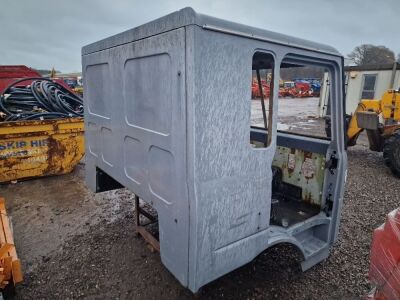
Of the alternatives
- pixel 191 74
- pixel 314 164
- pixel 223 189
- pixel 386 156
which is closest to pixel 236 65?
pixel 191 74

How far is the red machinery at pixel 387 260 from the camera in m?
1.48

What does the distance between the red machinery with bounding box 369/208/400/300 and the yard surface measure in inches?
44.0

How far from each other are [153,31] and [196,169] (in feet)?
2.92

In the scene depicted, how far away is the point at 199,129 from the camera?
147 centimetres

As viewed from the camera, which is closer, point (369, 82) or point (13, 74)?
point (13, 74)

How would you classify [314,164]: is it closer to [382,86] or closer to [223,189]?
[223,189]

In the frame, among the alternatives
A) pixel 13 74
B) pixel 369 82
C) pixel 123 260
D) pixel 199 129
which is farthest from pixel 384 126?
pixel 13 74

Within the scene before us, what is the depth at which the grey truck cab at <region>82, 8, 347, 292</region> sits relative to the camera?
4.85 feet

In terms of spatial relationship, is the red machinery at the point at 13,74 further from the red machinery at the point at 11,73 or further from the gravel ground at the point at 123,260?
the gravel ground at the point at 123,260

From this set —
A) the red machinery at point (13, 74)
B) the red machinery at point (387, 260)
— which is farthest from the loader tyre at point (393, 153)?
the red machinery at point (13, 74)

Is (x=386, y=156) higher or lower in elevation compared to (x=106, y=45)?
lower

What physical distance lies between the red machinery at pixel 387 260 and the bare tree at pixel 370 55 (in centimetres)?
2982

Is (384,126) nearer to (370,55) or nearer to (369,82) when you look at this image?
(369,82)

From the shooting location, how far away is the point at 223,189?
1648 millimetres
